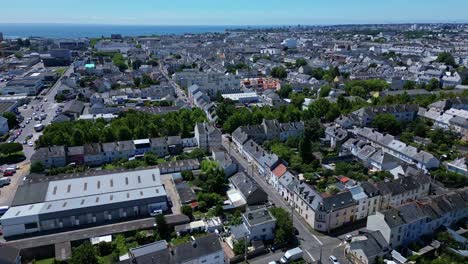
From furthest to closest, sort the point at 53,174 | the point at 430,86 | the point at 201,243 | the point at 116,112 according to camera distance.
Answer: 1. the point at 430,86
2. the point at 116,112
3. the point at 53,174
4. the point at 201,243

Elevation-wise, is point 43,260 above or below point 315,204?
below

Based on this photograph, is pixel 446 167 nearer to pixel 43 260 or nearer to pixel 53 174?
pixel 43 260

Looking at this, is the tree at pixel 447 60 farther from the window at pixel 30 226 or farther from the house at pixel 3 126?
the window at pixel 30 226

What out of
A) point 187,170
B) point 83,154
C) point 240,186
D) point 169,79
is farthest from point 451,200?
point 169,79

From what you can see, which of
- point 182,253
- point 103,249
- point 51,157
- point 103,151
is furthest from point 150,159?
point 182,253

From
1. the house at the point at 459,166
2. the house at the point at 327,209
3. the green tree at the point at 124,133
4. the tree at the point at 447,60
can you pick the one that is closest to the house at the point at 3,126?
the green tree at the point at 124,133

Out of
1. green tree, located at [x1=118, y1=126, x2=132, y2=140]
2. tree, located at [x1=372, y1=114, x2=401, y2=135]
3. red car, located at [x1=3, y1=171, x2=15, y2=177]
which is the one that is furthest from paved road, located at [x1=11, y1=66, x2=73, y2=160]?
tree, located at [x1=372, y1=114, x2=401, y2=135]

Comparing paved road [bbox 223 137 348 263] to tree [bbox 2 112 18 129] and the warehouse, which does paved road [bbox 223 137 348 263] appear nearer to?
the warehouse
